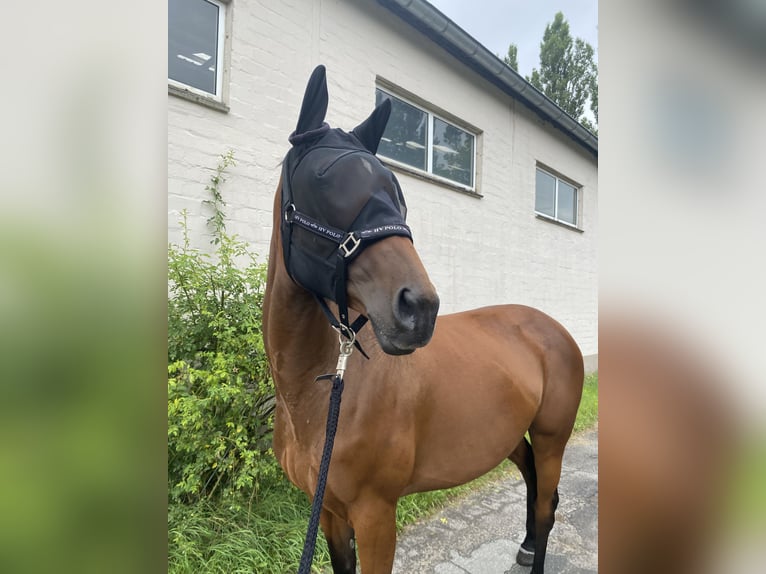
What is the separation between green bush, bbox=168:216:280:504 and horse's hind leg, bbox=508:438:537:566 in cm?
168

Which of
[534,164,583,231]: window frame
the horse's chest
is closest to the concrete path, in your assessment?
the horse's chest

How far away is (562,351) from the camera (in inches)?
110

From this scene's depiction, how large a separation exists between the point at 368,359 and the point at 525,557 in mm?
2093

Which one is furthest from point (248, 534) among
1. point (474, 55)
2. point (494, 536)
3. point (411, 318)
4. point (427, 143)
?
point (474, 55)

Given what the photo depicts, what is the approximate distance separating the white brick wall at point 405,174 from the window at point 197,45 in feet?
0.44

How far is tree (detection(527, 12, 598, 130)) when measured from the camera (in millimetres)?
19859

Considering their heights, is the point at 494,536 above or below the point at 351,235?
below

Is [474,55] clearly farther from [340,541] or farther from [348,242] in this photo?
[340,541]

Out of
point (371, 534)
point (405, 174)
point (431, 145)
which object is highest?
point (431, 145)

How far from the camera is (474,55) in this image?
5.82m

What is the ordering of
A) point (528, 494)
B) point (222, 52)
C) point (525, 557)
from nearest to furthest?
point (525, 557)
point (528, 494)
point (222, 52)
